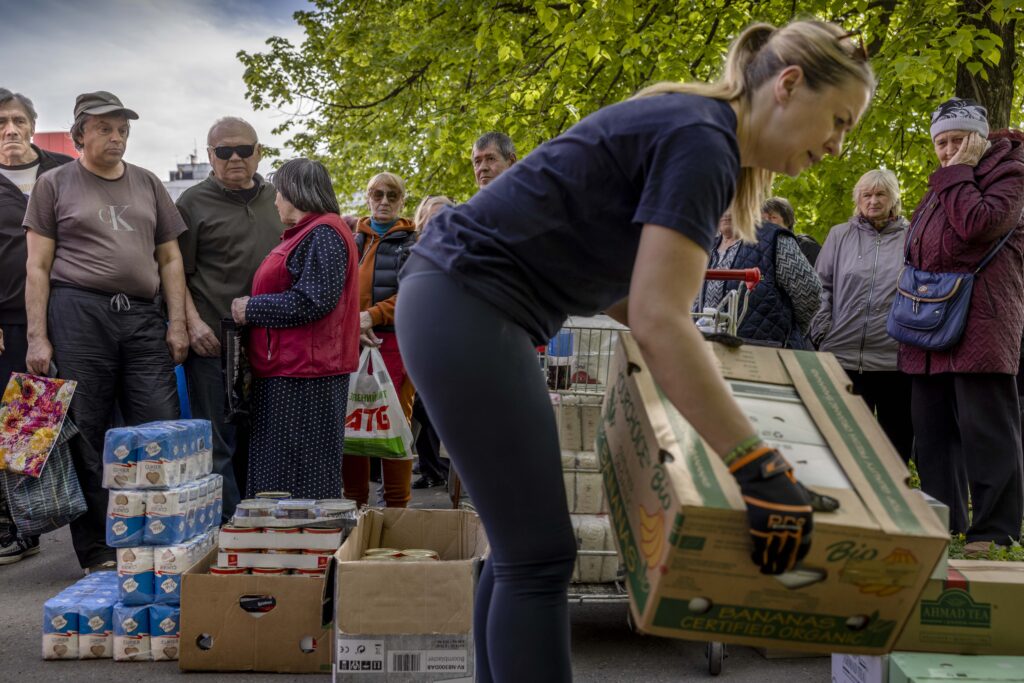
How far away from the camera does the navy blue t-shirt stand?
5.99 ft

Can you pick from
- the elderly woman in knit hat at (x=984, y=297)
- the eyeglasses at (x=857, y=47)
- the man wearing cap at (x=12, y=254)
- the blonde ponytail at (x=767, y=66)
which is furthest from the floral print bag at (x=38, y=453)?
the elderly woman in knit hat at (x=984, y=297)

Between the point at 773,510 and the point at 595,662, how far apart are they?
2347mm

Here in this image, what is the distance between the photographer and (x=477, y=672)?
243 centimetres

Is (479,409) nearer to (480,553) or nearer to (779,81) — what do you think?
(779,81)

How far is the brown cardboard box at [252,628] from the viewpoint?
364 cm

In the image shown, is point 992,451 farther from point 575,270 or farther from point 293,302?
point 575,270

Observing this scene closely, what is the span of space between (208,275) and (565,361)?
224cm

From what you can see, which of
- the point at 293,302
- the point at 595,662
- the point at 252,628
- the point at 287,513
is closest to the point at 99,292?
the point at 293,302

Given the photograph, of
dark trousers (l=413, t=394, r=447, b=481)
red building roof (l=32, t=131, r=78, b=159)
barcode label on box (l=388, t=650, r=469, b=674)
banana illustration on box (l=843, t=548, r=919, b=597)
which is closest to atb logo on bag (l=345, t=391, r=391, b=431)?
barcode label on box (l=388, t=650, r=469, b=674)

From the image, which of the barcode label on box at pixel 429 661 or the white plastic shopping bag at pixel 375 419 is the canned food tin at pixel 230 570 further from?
the white plastic shopping bag at pixel 375 419

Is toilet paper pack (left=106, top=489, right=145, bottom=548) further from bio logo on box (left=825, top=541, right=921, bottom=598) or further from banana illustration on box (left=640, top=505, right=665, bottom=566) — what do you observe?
bio logo on box (left=825, top=541, right=921, bottom=598)

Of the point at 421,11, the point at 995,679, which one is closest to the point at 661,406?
the point at 995,679

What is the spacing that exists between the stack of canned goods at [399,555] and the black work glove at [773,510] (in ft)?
6.44

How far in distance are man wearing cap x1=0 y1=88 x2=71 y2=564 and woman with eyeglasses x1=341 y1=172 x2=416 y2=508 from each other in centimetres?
182
